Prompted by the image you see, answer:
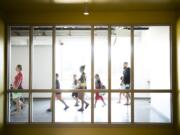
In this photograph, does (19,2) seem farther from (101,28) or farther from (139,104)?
(139,104)

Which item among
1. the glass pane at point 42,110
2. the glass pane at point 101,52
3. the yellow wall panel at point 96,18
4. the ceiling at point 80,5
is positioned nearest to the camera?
the ceiling at point 80,5

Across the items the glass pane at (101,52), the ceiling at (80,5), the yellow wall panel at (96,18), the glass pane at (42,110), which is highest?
the ceiling at (80,5)

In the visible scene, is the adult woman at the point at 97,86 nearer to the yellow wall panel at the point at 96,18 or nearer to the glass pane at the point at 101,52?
the glass pane at the point at 101,52

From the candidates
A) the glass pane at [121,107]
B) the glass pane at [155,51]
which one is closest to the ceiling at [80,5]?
the glass pane at [155,51]

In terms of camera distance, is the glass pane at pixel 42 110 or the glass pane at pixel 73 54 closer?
the glass pane at pixel 73 54

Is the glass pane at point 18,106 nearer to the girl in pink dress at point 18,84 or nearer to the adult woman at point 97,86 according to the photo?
the girl in pink dress at point 18,84

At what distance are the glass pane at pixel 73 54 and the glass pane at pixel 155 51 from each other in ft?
4.13

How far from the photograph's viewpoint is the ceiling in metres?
4.93

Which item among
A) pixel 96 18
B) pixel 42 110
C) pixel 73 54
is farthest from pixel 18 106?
pixel 73 54

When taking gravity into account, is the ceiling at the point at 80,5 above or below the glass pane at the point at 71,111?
above

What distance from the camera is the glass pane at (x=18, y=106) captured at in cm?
610

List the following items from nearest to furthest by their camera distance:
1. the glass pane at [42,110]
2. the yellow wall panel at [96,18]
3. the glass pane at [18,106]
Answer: the yellow wall panel at [96,18] → the glass pane at [18,106] → the glass pane at [42,110]

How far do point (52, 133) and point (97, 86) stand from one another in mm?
1494

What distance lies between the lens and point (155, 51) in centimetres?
741
